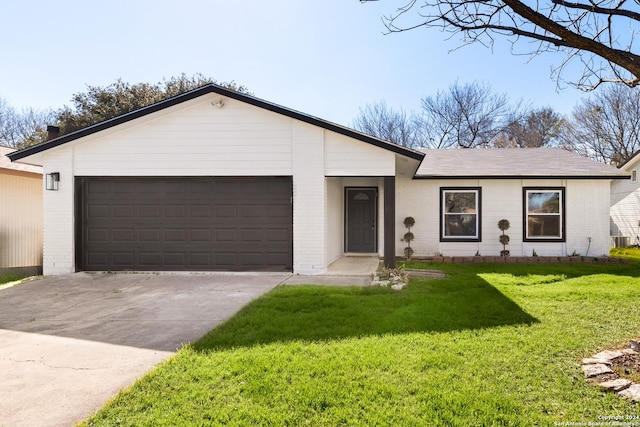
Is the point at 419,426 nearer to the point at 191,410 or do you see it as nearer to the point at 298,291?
the point at 191,410

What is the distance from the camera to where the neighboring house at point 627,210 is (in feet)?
57.6

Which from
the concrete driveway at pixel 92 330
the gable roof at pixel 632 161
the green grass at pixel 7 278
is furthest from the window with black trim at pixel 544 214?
the green grass at pixel 7 278

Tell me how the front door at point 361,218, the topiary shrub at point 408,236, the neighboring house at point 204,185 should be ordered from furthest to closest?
1. the front door at point 361,218
2. the topiary shrub at point 408,236
3. the neighboring house at point 204,185

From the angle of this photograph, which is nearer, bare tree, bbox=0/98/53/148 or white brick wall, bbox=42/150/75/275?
white brick wall, bbox=42/150/75/275

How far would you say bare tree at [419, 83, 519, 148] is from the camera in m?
Answer: 28.9

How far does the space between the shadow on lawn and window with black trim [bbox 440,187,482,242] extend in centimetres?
503

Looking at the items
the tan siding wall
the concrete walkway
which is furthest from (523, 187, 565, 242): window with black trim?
the tan siding wall

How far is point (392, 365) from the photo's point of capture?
3.73 metres

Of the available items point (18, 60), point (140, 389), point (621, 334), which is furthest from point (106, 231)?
point (18, 60)

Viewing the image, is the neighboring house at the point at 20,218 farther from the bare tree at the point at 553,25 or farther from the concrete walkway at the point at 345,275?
the bare tree at the point at 553,25

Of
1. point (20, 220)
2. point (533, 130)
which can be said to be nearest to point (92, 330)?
point (20, 220)

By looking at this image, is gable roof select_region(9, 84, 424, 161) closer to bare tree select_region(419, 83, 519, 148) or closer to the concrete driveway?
the concrete driveway

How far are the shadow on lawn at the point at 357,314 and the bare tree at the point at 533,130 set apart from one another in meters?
25.3

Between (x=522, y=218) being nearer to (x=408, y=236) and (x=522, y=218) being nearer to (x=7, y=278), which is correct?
(x=408, y=236)
